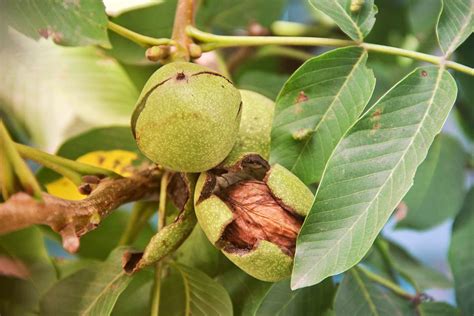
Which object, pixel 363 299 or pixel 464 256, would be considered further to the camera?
pixel 464 256

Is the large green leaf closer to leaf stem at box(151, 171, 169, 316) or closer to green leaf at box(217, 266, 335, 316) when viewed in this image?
leaf stem at box(151, 171, 169, 316)

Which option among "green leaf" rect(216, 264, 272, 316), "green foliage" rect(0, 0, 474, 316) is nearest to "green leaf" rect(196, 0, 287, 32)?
"green foliage" rect(0, 0, 474, 316)

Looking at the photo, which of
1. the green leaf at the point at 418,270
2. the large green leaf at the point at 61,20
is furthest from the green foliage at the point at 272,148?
the green leaf at the point at 418,270

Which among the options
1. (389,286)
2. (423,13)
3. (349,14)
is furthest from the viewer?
(423,13)

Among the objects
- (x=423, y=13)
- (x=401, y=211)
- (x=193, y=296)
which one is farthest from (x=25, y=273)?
(x=423, y=13)

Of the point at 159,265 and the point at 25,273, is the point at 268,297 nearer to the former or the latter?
the point at 159,265

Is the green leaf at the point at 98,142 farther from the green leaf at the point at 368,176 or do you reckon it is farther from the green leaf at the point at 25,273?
the green leaf at the point at 368,176
